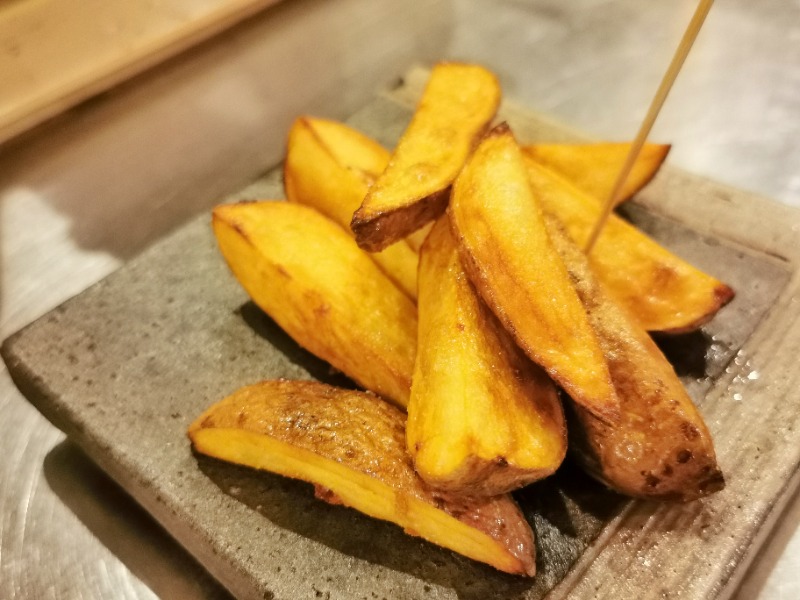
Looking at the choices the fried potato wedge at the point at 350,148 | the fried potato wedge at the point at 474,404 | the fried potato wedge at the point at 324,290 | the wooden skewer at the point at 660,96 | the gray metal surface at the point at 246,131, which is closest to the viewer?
the fried potato wedge at the point at 474,404

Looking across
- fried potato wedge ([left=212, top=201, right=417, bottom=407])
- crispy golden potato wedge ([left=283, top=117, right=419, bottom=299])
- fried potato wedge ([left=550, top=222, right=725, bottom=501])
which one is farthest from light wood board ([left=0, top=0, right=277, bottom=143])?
fried potato wedge ([left=550, top=222, right=725, bottom=501])

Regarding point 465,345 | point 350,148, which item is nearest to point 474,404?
point 465,345

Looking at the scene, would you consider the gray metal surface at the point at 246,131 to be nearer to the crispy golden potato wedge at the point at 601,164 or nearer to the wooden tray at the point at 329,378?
the wooden tray at the point at 329,378

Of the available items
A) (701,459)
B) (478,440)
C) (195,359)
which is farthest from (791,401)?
(195,359)

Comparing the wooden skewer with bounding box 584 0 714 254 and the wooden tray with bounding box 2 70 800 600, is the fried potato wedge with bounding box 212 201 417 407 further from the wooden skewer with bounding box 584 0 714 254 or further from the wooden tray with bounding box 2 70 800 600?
the wooden skewer with bounding box 584 0 714 254

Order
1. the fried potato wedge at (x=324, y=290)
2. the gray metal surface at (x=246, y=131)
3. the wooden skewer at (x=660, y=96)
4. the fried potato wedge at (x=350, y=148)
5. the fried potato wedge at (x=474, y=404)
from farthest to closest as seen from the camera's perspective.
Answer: the fried potato wedge at (x=350, y=148) → the gray metal surface at (x=246, y=131) → the fried potato wedge at (x=324, y=290) → the wooden skewer at (x=660, y=96) → the fried potato wedge at (x=474, y=404)

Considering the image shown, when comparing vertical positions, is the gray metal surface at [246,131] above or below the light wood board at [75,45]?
below

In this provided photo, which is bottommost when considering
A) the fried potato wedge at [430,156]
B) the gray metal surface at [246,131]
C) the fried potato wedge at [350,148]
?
the gray metal surface at [246,131]

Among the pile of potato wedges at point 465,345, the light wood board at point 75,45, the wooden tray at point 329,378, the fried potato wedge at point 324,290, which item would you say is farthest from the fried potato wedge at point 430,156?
the light wood board at point 75,45
